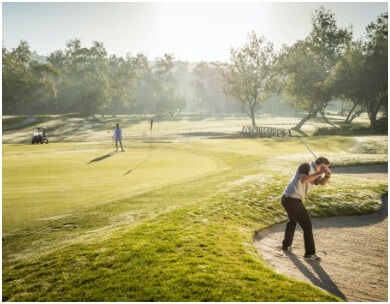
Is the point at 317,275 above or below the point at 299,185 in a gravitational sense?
below

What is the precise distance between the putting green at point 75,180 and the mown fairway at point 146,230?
0.05 metres

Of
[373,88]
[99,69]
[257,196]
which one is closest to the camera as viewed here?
[257,196]

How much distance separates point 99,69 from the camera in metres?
121

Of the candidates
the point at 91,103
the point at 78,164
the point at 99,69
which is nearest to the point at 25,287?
the point at 78,164

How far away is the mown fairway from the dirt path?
666 mm

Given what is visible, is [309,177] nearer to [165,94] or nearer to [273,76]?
[273,76]

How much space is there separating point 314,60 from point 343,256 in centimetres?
7909

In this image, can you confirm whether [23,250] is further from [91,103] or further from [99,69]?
[99,69]

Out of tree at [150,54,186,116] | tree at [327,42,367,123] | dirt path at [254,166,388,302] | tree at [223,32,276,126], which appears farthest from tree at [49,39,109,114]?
dirt path at [254,166,388,302]

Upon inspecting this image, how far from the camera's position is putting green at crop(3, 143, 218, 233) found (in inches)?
513

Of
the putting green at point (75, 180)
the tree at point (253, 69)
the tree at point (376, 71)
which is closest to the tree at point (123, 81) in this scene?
the tree at point (253, 69)

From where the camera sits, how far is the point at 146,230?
1103 centimetres

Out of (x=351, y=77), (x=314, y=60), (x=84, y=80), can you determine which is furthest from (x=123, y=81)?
(x=351, y=77)

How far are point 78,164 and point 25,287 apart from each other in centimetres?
1621
